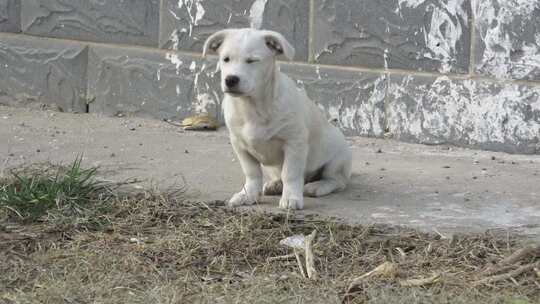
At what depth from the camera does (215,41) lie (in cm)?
546

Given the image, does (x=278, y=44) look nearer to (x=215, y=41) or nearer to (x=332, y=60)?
(x=215, y=41)

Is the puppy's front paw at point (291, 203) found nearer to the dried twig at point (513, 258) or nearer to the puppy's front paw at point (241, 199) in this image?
the puppy's front paw at point (241, 199)

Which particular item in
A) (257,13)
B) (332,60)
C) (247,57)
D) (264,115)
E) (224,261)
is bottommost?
(224,261)

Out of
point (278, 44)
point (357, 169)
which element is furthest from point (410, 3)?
point (278, 44)

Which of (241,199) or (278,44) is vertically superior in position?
(278,44)

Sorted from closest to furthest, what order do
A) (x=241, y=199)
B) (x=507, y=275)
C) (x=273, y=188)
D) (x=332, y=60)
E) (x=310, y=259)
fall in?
(x=507, y=275), (x=310, y=259), (x=241, y=199), (x=273, y=188), (x=332, y=60)

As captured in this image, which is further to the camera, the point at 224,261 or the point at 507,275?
the point at 224,261

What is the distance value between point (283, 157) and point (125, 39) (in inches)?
107

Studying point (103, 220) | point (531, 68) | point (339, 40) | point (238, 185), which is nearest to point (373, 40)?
point (339, 40)

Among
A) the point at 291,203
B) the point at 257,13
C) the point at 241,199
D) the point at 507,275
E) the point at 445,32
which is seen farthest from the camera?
the point at 257,13

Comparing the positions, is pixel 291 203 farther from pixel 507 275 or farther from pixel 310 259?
pixel 507 275

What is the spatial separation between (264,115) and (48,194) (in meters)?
1.09

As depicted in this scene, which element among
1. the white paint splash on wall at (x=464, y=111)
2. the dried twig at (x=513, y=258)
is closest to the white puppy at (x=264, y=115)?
the dried twig at (x=513, y=258)

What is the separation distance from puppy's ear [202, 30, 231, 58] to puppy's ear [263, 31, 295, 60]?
0.65ft
